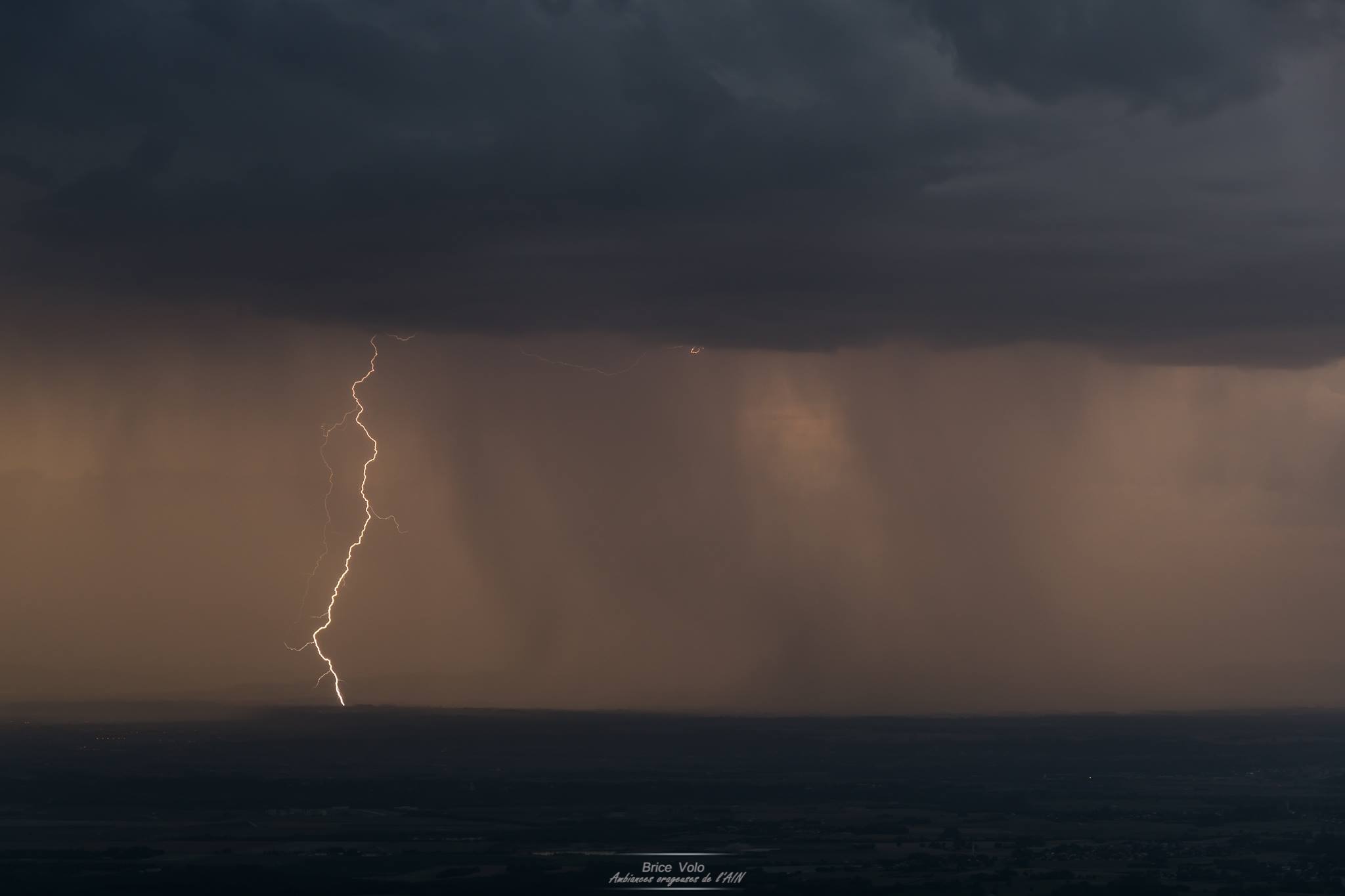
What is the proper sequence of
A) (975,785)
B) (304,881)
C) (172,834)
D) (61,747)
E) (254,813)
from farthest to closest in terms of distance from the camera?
(61,747)
(975,785)
(254,813)
(172,834)
(304,881)

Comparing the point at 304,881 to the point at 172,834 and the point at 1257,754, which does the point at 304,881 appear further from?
the point at 1257,754

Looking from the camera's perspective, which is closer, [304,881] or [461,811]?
[304,881]

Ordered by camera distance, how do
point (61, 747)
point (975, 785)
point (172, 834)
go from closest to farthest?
1. point (172, 834)
2. point (975, 785)
3. point (61, 747)

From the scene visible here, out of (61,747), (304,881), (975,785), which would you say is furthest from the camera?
(61,747)

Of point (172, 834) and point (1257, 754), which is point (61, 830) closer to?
point (172, 834)

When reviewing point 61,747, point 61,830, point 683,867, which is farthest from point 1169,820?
point 61,747

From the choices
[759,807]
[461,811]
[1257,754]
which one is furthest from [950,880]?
[1257,754]
